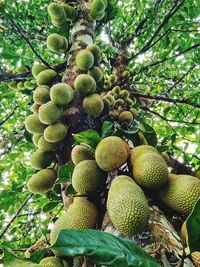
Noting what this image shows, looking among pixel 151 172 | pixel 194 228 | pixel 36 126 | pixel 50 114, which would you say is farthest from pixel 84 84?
pixel 194 228

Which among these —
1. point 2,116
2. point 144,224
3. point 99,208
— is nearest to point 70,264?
point 99,208

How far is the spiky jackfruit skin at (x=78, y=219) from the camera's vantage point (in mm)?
978

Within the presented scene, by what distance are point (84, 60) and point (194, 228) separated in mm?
1378

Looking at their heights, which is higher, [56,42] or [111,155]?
[56,42]

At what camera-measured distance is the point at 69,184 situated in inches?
51.5

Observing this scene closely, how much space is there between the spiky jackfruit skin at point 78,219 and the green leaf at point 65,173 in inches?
9.6

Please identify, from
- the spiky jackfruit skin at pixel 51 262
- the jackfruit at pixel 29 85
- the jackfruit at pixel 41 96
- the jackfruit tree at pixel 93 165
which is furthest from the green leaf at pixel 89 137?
the jackfruit at pixel 29 85

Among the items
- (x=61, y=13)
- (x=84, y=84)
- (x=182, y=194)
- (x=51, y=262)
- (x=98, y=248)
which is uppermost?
(x=61, y=13)

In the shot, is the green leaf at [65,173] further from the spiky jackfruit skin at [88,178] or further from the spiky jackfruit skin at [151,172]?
the spiky jackfruit skin at [151,172]

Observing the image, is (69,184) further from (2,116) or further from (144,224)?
(2,116)

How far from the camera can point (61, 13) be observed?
2176 millimetres

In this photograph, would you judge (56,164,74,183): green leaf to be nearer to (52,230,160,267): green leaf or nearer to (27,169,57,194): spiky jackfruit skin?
(27,169,57,194): spiky jackfruit skin

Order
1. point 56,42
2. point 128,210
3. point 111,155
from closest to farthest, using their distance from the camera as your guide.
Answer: point 128,210 < point 111,155 < point 56,42

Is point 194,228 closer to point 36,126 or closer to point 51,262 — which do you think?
point 51,262
